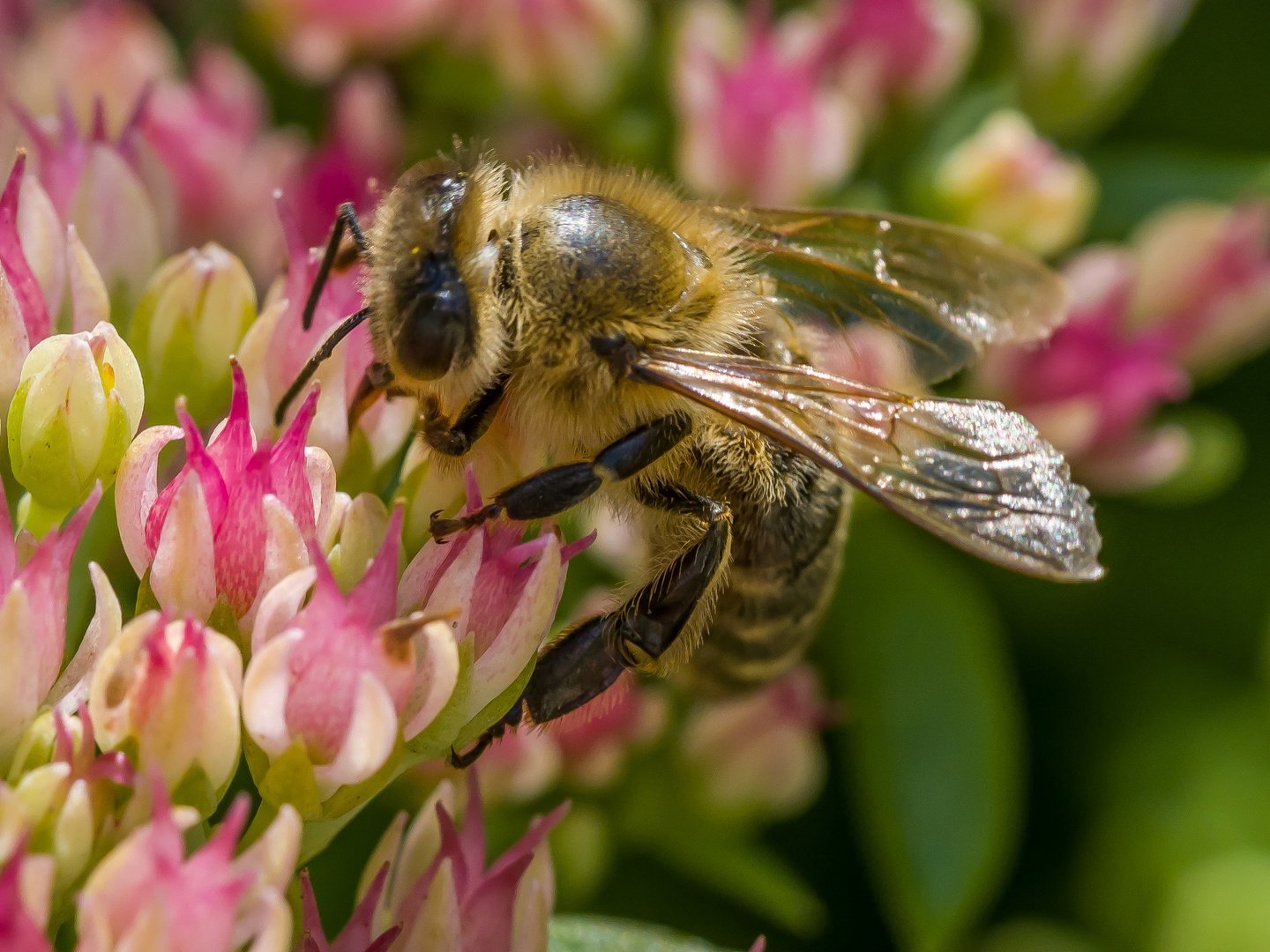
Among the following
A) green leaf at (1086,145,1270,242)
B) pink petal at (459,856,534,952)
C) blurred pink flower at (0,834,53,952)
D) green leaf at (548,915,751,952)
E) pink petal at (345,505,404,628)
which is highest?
pink petal at (345,505,404,628)

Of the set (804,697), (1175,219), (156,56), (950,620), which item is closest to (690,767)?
(804,697)

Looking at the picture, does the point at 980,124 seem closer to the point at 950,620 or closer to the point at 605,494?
the point at 950,620

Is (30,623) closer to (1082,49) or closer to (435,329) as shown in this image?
(435,329)

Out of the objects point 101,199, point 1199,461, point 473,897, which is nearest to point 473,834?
point 473,897

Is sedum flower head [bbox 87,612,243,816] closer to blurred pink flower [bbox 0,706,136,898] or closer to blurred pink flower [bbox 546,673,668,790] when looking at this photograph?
blurred pink flower [bbox 0,706,136,898]

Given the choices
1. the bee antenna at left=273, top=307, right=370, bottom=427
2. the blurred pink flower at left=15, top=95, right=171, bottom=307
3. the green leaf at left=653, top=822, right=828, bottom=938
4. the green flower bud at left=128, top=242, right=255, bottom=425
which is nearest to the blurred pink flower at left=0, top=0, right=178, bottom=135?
the blurred pink flower at left=15, top=95, right=171, bottom=307
